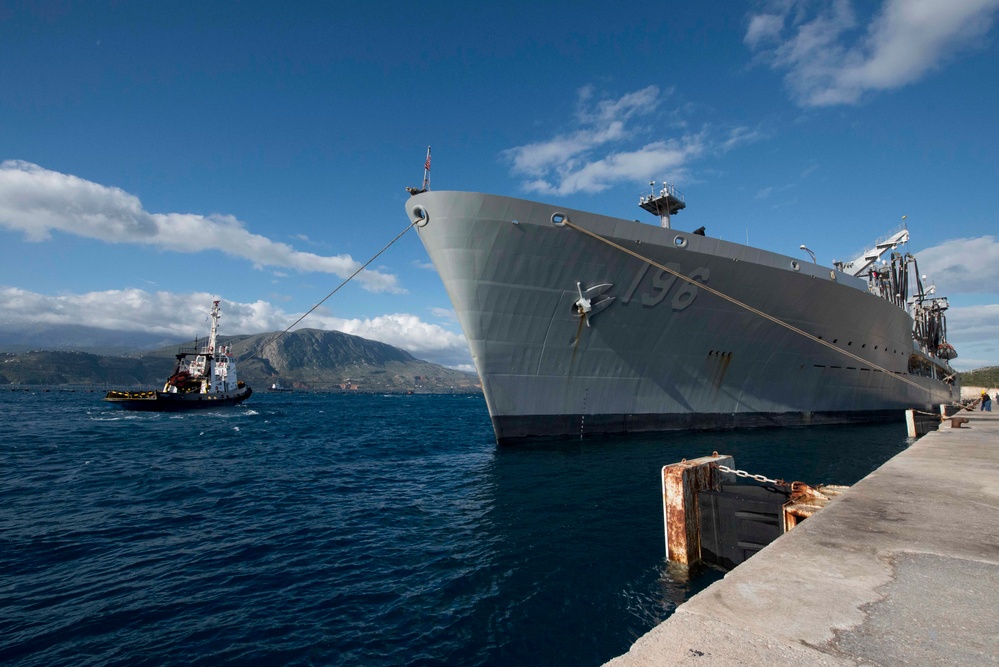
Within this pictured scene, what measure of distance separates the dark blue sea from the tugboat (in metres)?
26.8

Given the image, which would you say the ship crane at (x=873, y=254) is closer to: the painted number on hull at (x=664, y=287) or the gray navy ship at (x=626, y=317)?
the gray navy ship at (x=626, y=317)

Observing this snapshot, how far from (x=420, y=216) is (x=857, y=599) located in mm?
12686

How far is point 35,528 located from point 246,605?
20.0ft

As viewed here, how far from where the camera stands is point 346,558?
6812mm

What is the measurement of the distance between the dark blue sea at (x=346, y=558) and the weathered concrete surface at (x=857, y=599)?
7.53 ft

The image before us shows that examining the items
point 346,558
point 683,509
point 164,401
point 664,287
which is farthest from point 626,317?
point 164,401

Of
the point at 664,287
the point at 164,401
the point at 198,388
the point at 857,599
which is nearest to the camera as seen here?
the point at 857,599

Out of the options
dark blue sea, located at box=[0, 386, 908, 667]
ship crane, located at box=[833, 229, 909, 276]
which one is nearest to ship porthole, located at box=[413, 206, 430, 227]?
dark blue sea, located at box=[0, 386, 908, 667]

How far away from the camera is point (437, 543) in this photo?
7441mm

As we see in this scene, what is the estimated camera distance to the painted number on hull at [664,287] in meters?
14.3

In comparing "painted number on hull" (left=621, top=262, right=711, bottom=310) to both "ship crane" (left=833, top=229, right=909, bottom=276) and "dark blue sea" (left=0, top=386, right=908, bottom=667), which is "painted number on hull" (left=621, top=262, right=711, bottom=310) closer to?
"dark blue sea" (left=0, top=386, right=908, bottom=667)

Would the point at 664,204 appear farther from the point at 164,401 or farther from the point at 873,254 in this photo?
the point at 164,401

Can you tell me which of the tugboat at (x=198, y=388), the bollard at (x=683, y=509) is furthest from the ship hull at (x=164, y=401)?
the bollard at (x=683, y=509)

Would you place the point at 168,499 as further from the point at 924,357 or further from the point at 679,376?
the point at 924,357
